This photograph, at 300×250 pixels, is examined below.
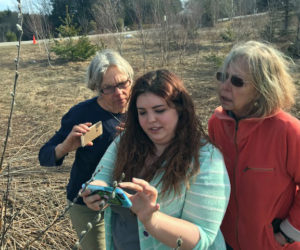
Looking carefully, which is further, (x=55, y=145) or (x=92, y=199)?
(x=55, y=145)

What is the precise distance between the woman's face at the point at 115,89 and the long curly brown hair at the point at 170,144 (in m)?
0.34

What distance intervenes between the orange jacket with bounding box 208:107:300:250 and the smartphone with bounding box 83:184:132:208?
2.10 ft

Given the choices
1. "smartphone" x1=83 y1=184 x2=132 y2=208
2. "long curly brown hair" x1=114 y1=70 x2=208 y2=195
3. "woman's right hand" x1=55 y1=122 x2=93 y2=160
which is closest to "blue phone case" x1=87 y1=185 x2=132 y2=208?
"smartphone" x1=83 y1=184 x2=132 y2=208

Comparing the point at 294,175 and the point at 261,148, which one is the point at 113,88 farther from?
the point at 294,175

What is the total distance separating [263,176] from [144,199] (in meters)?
0.70

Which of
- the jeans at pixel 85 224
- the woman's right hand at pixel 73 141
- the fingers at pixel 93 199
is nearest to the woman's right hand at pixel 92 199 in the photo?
the fingers at pixel 93 199

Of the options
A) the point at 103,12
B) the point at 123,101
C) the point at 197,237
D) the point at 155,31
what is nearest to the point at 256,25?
the point at 155,31

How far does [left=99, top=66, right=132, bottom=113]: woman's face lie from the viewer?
195cm

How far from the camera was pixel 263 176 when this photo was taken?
1.49 m

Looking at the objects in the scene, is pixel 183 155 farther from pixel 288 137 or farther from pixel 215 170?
pixel 288 137

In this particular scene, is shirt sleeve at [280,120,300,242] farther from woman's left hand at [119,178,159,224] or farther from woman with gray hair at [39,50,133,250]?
woman with gray hair at [39,50,133,250]

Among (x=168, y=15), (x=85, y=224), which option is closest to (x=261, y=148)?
(x=85, y=224)

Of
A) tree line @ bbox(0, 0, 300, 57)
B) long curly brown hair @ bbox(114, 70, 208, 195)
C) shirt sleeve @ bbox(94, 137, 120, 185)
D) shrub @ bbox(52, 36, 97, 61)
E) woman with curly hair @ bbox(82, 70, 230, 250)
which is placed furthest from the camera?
shrub @ bbox(52, 36, 97, 61)

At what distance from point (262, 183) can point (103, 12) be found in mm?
9742
